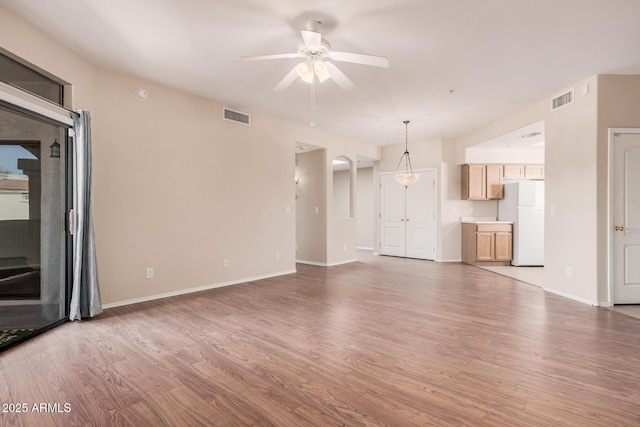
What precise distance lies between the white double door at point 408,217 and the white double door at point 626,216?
373cm

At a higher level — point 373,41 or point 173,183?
point 373,41

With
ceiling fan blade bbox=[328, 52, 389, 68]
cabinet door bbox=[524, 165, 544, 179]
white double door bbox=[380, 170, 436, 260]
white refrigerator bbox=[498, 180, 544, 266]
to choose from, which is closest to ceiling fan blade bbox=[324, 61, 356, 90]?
ceiling fan blade bbox=[328, 52, 389, 68]

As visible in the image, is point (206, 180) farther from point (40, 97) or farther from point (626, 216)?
point (626, 216)

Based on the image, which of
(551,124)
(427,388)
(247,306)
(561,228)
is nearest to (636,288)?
(561,228)

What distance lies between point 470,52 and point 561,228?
2932 millimetres

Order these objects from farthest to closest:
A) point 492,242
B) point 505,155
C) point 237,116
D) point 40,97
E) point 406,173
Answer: point 505,155 → point 406,173 → point 492,242 → point 237,116 → point 40,97

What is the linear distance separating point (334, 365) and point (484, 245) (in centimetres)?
575

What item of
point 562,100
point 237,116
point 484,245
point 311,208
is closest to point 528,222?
point 484,245

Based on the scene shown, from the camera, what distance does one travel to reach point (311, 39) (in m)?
2.58

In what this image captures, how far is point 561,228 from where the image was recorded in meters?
4.45

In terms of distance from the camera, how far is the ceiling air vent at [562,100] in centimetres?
430

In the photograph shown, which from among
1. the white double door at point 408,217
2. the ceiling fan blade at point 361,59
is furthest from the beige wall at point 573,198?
the ceiling fan blade at point 361,59

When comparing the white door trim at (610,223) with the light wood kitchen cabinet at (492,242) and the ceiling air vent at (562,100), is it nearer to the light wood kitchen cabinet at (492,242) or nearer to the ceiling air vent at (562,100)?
the ceiling air vent at (562,100)

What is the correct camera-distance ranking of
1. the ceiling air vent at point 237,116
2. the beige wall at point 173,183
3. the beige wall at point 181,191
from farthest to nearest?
the ceiling air vent at point 237,116, the beige wall at point 181,191, the beige wall at point 173,183
